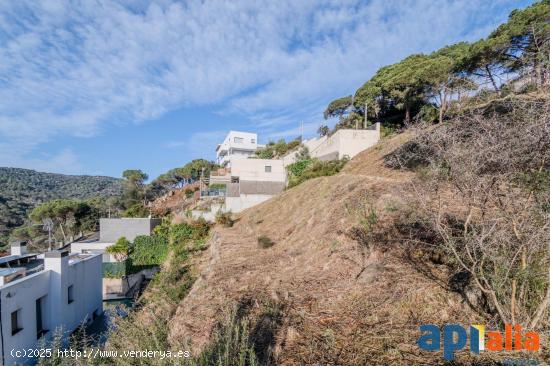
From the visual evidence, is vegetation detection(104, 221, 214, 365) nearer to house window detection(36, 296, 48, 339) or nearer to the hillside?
the hillside

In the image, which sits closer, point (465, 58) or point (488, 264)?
point (488, 264)

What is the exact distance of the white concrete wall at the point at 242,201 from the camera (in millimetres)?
18516

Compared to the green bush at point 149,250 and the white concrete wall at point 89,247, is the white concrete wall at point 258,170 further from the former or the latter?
A: the white concrete wall at point 89,247

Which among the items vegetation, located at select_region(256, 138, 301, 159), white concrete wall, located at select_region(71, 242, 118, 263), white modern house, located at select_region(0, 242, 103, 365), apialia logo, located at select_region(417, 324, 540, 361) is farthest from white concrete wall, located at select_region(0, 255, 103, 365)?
vegetation, located at select_region(256, 138, 301, 159)

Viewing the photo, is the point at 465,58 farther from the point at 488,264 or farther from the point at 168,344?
the point at 168,344

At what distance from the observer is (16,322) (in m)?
7.55

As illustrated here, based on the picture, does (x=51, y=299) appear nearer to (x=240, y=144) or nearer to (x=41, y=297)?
(x=41, y=297)

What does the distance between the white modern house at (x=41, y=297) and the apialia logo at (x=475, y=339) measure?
705 centimetres

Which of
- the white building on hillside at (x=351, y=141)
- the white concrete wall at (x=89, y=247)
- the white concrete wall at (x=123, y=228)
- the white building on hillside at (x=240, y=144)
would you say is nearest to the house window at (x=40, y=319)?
the white concrete wall at (x=89, y=247)

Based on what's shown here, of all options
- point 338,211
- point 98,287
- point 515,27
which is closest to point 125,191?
point 98,287

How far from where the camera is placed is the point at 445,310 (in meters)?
3.27

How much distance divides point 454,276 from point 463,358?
1325 millimetres

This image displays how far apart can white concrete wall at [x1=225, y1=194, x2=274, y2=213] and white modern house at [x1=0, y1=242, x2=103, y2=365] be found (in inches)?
315

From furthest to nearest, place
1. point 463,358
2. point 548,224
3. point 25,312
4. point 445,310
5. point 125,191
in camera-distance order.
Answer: point 125,191 → point 25,312 → point 445,310 → point 463,358 → point 548,224
